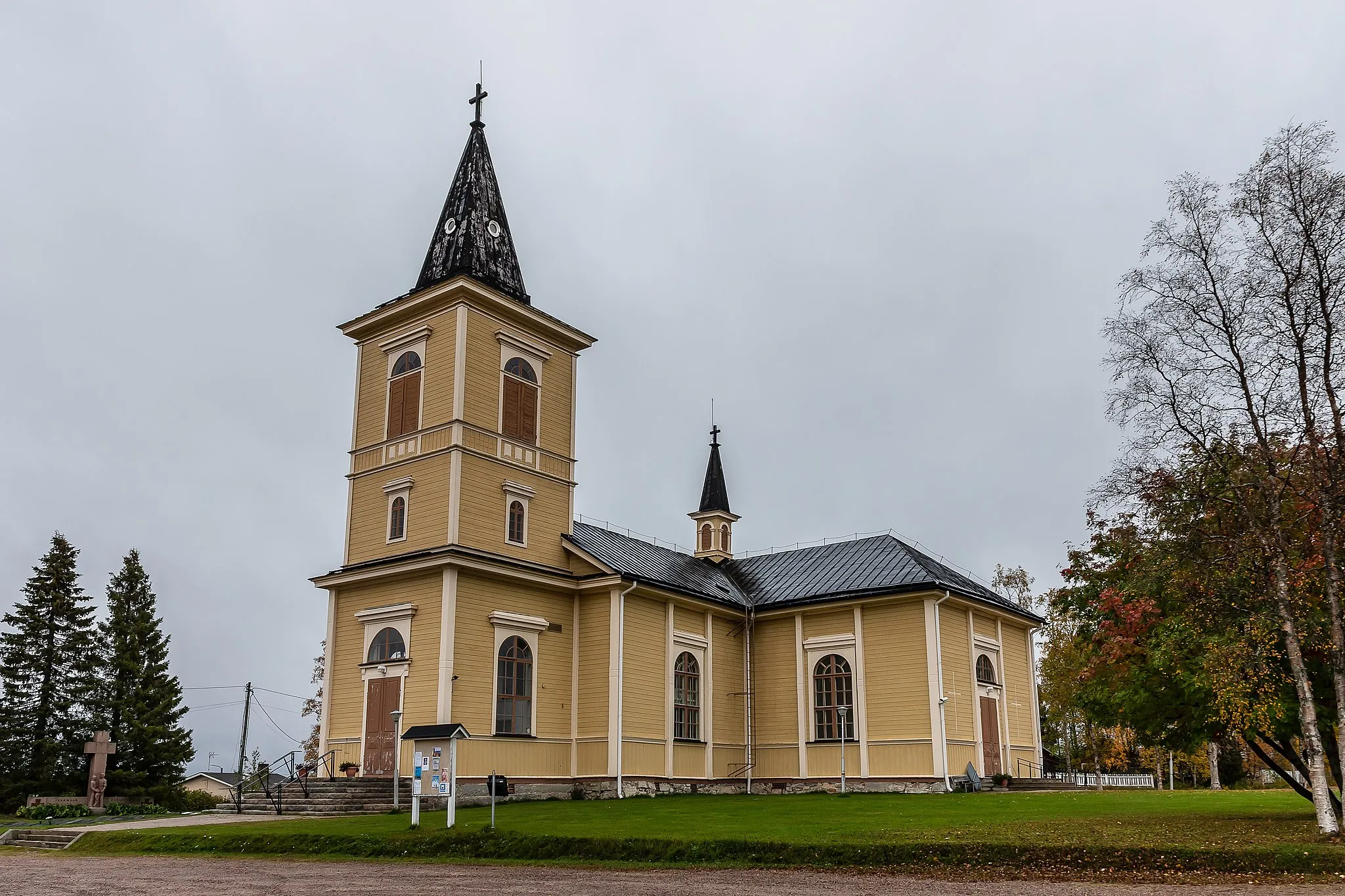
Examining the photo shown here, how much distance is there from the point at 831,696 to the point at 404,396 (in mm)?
14965

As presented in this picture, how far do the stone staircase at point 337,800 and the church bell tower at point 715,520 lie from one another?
1585 cm

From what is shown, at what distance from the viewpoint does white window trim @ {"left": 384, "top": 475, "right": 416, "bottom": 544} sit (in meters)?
28.9

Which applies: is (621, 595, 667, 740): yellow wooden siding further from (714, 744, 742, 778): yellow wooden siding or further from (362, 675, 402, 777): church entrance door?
(362, 675, 402, 777): church entrance door

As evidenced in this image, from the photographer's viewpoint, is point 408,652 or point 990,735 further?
point 990,735

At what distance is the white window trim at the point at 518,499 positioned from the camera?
29375mm

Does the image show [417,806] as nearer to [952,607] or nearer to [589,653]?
[589,653]

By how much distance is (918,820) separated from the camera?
1833 cm

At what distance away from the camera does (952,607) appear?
31750 millimetres

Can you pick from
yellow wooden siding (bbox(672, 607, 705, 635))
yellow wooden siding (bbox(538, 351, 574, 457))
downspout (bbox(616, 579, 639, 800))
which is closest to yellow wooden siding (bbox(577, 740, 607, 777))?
downspout (bbox(616, 579, 639, 800))

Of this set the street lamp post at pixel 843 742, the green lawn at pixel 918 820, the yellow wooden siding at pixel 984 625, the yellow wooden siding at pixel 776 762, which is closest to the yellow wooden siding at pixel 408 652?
the green lawn at pixel 918 820

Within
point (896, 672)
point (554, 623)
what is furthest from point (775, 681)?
point (554, 623)

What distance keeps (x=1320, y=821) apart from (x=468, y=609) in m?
18.5

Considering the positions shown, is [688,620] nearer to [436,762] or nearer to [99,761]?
[436,762]

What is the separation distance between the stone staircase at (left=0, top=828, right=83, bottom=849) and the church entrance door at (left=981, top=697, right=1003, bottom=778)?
22887mm
